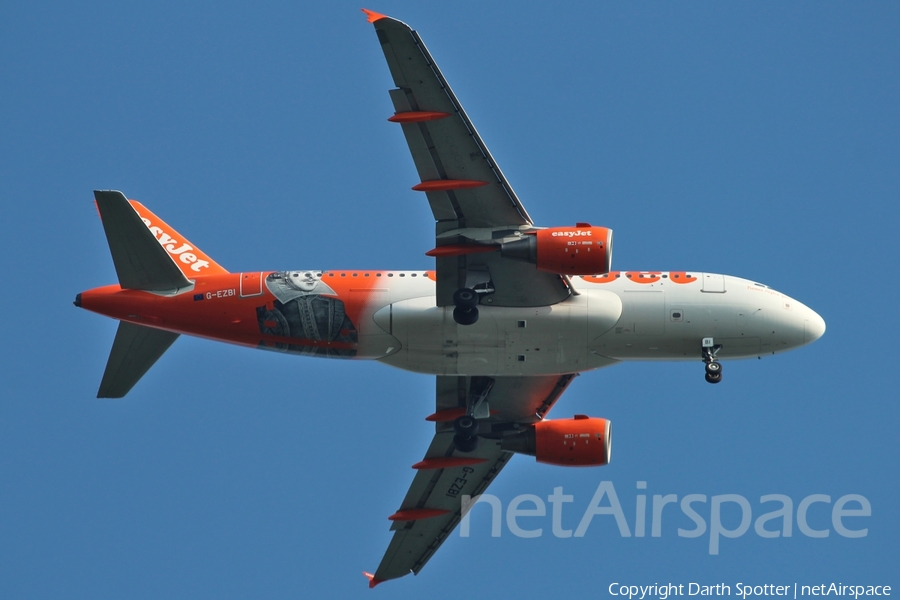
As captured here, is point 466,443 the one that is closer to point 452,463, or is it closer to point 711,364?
point 452,463

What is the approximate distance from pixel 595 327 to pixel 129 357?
60.6 feet

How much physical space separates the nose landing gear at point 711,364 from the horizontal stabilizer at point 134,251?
20.1 m

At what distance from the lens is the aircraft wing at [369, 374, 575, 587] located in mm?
54125

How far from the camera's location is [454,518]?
56.9 metres

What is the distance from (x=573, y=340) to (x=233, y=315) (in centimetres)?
1302

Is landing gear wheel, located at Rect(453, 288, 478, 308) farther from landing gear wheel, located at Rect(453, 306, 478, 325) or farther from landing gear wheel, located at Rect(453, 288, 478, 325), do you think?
landing gear wheel, located at Rect(453, 306, 478, 325)

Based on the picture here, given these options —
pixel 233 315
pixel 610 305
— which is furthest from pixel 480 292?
pixel 233 315

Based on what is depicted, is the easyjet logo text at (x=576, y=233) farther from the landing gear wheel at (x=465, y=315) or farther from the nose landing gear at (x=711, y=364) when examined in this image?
the nose landing gear at (x=711, y=364)

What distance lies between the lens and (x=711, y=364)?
4919cm

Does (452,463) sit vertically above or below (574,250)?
below

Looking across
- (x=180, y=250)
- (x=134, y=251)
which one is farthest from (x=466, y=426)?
(x=134, y=251)

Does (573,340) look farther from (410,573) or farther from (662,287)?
(410,573)

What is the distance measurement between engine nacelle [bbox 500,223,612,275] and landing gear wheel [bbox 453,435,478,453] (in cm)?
1040

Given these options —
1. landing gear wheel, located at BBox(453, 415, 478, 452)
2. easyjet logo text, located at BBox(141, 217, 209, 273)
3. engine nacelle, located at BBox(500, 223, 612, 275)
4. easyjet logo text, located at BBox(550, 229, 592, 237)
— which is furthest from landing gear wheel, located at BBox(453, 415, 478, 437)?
easyjet logo text, located at BBox(141, 217, 209, 273)
